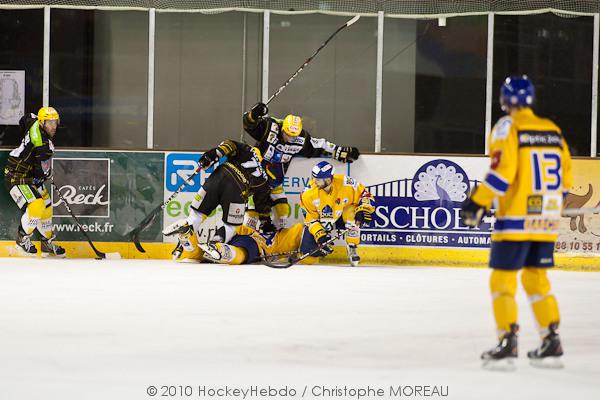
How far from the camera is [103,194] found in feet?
30.0

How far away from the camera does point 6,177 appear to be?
900cm

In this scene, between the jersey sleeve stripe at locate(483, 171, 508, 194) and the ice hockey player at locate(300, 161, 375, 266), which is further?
the ice hockey player at locate(300, 161, 375, 266)

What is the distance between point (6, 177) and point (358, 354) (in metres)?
5.35

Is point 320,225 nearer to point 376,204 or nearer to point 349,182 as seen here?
point 349,182

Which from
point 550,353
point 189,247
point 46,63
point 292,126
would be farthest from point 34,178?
point 550,353

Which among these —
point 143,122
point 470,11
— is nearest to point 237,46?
point 143,122

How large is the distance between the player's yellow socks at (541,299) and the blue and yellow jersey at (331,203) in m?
4.47

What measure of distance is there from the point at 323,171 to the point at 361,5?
1976mm

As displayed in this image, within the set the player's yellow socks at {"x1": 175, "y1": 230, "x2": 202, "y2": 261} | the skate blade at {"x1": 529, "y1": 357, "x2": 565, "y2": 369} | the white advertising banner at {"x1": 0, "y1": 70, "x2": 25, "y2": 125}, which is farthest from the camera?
the white advertising banner at {"x1": 0, "y1": 70, "x2": 25, "y2": 125}

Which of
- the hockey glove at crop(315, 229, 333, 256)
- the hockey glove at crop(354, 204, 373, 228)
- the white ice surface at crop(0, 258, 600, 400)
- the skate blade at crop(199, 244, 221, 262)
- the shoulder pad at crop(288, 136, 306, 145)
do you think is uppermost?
the shoulder pad at crop(288, 136, 306, 145)

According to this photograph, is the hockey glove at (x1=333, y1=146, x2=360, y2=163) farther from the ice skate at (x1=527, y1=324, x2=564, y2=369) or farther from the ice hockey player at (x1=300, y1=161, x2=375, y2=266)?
the ice skate at (x1=527, y1=324, x2=564, y2=369)

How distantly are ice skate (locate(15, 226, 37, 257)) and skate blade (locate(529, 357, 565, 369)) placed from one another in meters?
5.66

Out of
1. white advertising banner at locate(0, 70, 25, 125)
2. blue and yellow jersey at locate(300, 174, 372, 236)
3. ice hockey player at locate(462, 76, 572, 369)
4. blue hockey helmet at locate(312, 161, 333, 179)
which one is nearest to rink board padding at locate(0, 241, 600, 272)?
blue and yellow jersey at locate(300, 174, 372, 236)

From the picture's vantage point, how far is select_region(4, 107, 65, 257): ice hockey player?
8.83m
